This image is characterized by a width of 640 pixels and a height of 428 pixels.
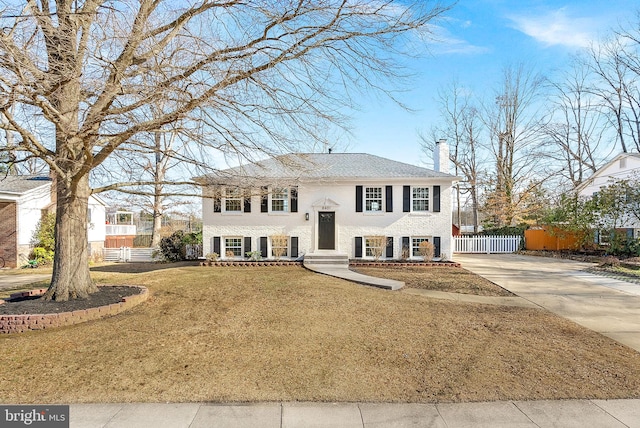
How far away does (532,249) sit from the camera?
819 inches

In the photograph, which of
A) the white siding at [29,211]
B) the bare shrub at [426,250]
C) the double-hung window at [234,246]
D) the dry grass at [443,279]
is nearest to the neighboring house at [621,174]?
the bare shrub at [426,250]

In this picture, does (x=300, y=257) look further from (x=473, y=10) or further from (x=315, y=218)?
(x=473, y=10)

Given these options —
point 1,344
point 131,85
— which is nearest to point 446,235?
point 131,85

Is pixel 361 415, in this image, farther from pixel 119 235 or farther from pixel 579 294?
pixel 119 235

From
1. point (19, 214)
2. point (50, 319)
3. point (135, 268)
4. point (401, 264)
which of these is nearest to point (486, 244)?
point (401, 264)

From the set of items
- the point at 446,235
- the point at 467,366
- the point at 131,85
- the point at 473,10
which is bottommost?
the point at 467,366

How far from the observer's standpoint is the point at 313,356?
455 centimetres

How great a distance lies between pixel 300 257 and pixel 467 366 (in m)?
11.1

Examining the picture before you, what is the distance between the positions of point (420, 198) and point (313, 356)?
11.9 m

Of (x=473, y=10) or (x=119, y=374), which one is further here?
(x=473, y=10)

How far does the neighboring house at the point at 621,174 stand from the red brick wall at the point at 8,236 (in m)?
29.1

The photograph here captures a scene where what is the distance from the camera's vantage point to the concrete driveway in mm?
6207

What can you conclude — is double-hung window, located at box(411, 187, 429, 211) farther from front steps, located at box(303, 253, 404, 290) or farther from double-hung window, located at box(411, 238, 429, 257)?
front steps, located at box(303, 253, 404, 290)

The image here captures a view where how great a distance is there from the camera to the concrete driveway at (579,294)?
621 centimetres
